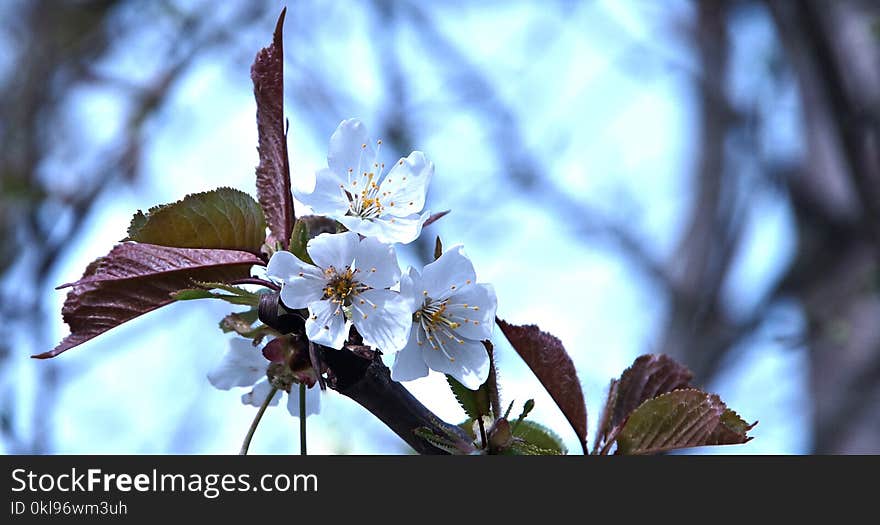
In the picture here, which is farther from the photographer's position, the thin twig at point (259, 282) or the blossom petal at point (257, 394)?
the blossom petal at point (257, 394)

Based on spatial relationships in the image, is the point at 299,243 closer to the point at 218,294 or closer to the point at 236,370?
the point at 218,294

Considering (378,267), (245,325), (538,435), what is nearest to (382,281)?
Answer: (378,267)

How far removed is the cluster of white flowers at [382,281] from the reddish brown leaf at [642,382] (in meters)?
0.19

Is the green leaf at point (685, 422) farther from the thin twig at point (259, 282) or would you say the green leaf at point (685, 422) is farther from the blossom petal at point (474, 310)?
Answer: the thin twig at point (259, 282)

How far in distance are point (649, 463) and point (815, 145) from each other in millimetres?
3332

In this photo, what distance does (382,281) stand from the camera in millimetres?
749

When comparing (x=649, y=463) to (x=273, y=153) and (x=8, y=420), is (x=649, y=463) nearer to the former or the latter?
(x=273, y=153)

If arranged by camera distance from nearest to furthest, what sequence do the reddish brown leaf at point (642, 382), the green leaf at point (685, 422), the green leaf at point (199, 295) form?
the green leaf at point (199, 295), the green leaf at point (685, 422), the reddish brown leaf at point (642, 382)

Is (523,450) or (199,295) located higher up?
(199,295)

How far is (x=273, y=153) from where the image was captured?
773mm

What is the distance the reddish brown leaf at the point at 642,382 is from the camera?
91 centimetres

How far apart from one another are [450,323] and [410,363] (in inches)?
2.3

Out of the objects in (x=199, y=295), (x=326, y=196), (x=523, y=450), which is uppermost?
(x=326, y=196)

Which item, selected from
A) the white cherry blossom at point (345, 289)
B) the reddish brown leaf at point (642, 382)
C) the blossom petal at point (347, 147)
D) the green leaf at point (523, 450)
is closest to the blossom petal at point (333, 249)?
the white cherry blossom at point (345, 289)
